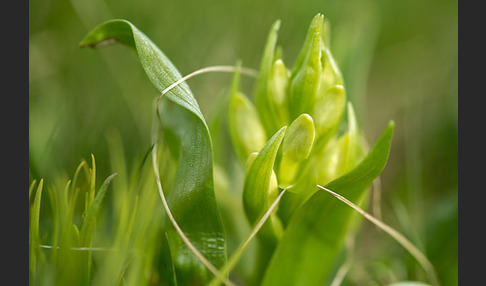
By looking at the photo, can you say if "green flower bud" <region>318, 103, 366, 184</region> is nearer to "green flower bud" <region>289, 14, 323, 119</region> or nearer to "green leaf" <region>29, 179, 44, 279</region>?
"green flower bud" <region>289, 14, 323, 119</region>

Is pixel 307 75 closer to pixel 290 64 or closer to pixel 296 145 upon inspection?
pixel 296 145

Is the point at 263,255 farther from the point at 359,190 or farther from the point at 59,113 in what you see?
the point at 59,113

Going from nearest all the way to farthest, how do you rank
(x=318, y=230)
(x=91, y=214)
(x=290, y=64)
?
(x=91, y=214), (x=318, y=230), (x=290, y=64)

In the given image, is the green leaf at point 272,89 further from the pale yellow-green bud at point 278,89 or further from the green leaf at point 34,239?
the green leaf at point 34,239

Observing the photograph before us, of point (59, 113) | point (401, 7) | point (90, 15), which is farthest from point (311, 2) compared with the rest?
point (59, 113)

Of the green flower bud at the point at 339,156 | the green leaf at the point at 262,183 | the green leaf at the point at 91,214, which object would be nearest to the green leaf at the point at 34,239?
the green leaf at the point at 91,214

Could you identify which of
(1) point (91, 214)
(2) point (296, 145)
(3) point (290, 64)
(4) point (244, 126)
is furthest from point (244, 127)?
(3) point (290, 64)
